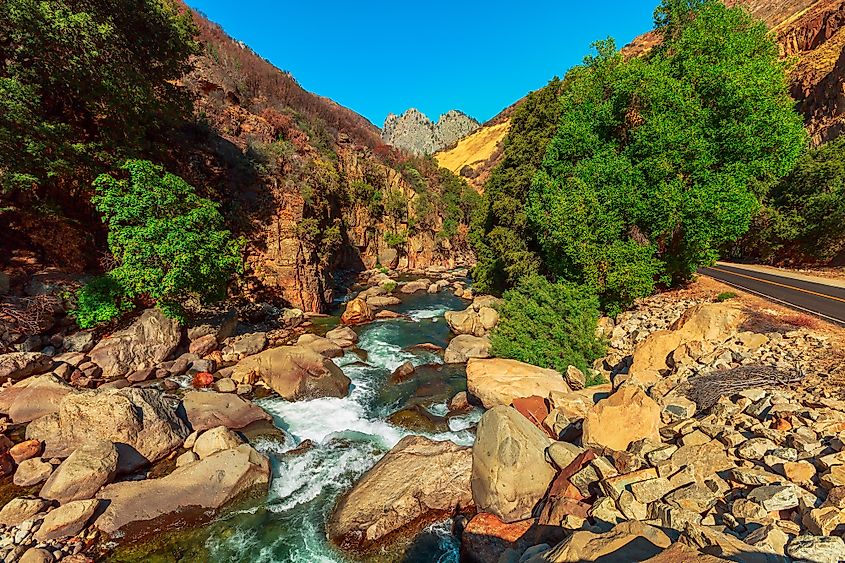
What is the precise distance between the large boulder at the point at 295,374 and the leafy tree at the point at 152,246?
14.9 ft

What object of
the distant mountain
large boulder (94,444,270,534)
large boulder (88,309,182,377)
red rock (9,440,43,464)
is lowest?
large boulder (94,444,270,534)

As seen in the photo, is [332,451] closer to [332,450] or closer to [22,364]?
[332,450]

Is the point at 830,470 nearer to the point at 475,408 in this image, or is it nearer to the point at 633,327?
the point at 475,408

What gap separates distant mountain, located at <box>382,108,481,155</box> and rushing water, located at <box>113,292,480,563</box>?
124 metres

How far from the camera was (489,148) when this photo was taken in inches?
4208

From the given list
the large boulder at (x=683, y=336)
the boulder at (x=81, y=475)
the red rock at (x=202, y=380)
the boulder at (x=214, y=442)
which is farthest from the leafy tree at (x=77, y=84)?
the large boulder at (x=683, y=336)

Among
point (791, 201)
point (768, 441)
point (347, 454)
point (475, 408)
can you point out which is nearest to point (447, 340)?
point (475, 408)

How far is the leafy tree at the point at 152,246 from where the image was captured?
1370 centimetres

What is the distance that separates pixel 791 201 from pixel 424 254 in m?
33.6

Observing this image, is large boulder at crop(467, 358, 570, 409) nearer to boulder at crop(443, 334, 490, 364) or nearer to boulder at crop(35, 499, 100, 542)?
boulder at crop(443, 334, 490, 364)

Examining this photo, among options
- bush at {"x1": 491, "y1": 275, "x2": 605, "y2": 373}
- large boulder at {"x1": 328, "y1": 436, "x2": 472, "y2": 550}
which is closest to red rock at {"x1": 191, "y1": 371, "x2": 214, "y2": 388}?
large boulder at {"x1": 328, "y1": 436, "x2": 472, "y2": 550}

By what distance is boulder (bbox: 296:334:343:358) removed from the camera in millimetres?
16156

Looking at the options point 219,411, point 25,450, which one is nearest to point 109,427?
point 25,450

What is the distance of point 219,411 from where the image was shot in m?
10.7
